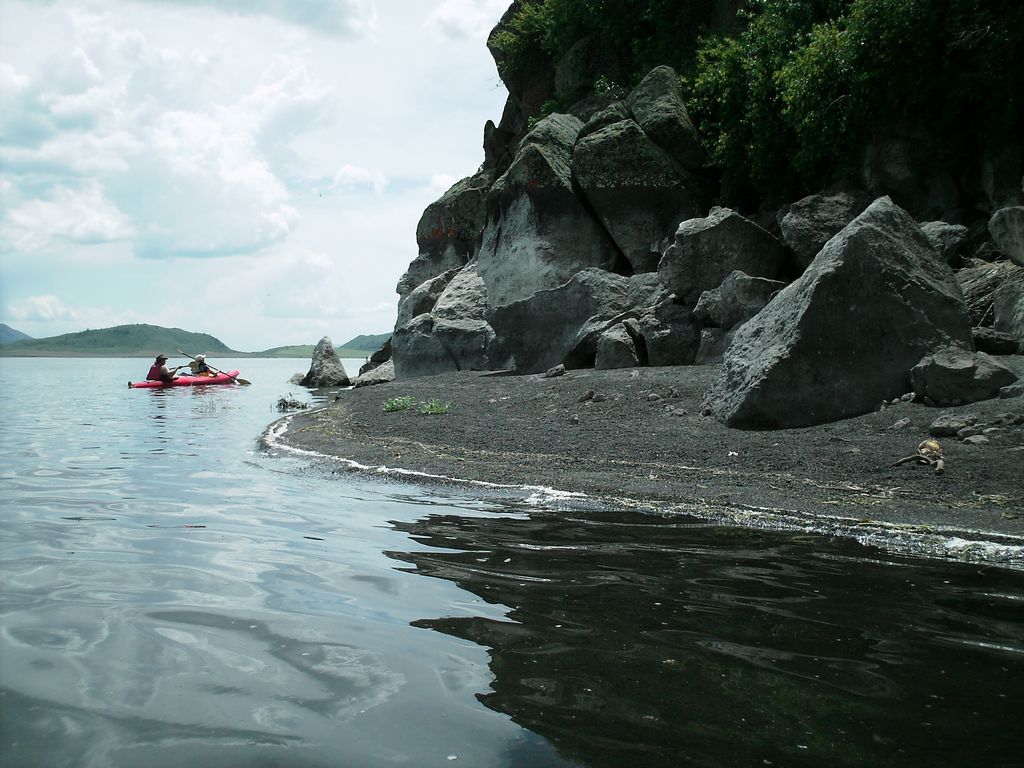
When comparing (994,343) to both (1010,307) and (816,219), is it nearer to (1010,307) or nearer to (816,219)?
(1010,307)

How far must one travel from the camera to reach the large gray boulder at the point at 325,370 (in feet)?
112

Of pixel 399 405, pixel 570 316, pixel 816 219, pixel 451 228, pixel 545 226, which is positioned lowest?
pixel 399 405

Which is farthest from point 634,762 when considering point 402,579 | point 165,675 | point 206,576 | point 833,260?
point 833,260

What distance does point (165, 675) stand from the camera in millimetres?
3391

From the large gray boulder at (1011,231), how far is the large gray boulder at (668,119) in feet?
34.8

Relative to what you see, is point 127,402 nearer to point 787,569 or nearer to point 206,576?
point 206,576

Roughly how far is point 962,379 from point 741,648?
271 inches

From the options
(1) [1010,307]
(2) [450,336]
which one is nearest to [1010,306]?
(1) [1010,307]

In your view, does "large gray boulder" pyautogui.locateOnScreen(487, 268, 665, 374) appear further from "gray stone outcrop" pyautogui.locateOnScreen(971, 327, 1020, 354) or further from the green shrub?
"gray stone outcrop" pyautogui.locateOnScreen(971, 327, 1020, 354)

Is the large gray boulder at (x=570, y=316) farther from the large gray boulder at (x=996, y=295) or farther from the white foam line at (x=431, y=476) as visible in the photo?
the white foam line at (x=431, y=476)

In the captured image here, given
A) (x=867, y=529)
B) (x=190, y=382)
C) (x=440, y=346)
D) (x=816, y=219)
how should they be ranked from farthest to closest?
(x=190, y=382), (x=440, y=346), (x=816, y=219), (x=867, y=529)

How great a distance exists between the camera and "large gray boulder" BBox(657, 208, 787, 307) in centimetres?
1566

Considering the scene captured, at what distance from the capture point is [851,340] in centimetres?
977

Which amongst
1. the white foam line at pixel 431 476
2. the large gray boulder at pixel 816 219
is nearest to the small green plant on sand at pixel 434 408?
the white foam line at pixel 431 476
